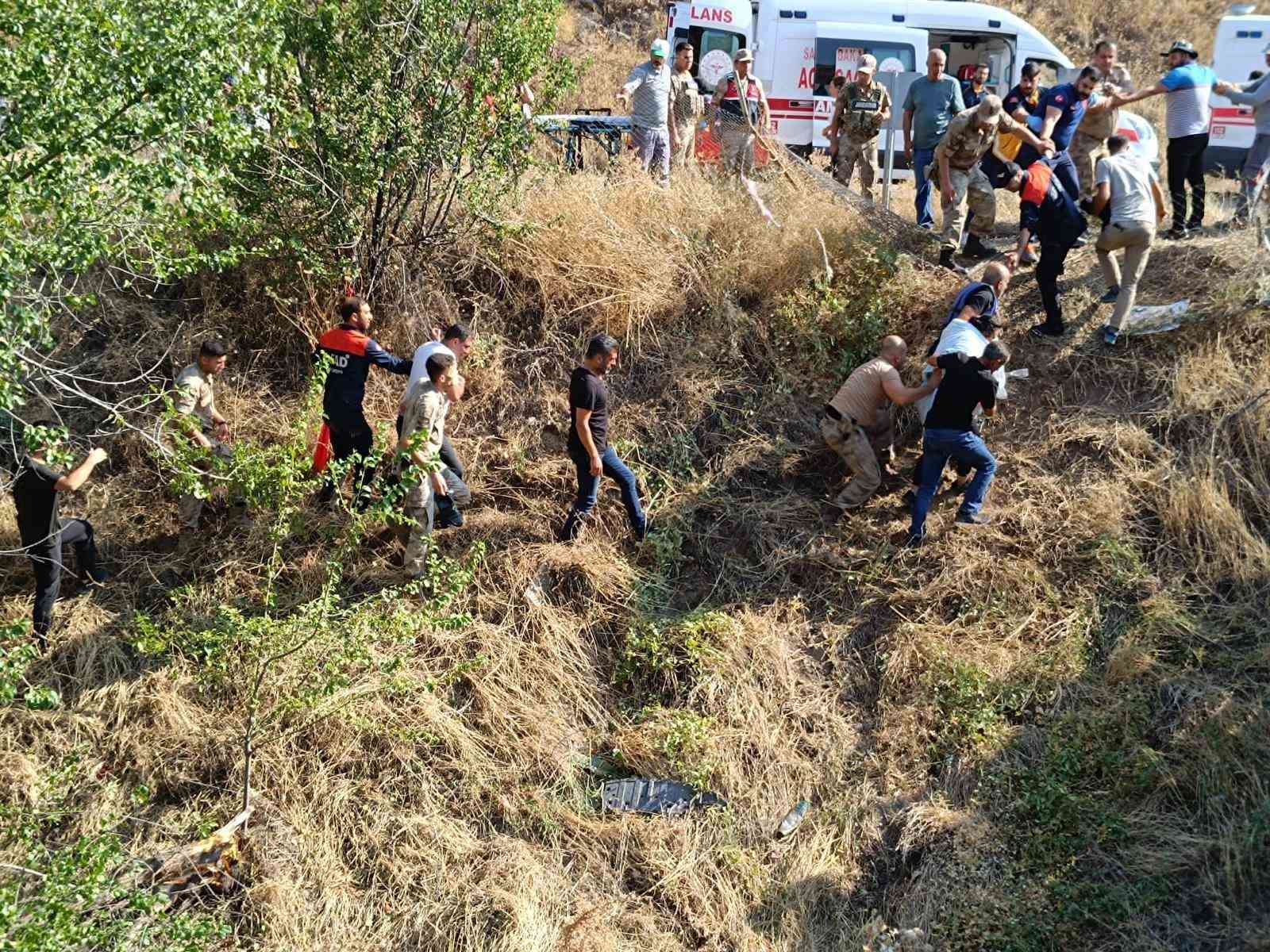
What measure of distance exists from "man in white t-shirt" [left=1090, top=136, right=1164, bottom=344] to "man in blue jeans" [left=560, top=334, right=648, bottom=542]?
3.77 metres

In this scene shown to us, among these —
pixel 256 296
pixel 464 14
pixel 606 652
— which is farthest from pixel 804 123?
pixel 606 652

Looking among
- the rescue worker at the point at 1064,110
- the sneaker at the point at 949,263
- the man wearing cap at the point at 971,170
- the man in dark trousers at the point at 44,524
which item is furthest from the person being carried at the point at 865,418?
the man in dark trousers at the point at 44,524

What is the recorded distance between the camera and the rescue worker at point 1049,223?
7957 millimetres

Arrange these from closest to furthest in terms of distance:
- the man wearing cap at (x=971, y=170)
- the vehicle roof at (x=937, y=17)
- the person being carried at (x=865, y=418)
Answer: the person being carried at (x=865, y=418) < the man wearing cap at (x=971, y=170) < the vehicle roof at (x=937, y=17)

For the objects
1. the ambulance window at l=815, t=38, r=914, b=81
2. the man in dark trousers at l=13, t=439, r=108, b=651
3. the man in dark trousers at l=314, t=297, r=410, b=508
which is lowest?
the man in dark trousers at l=13, t=439, r=108, b=651

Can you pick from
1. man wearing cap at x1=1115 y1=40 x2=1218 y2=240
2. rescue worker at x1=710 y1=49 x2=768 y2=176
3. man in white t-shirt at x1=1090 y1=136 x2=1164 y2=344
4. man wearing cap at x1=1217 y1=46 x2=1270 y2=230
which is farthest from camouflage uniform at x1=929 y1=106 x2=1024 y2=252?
man wearing cap at x1=1217 y1=46 x2=1270 y2=230

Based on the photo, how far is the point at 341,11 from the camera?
7789mm

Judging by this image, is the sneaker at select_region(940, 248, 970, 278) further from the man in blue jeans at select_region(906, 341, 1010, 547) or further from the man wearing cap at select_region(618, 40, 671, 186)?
the man wearing cap at select_region(618, 40, 671, 186)

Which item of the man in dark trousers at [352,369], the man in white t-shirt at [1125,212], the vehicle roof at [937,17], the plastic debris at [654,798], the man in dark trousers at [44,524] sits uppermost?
the vehicle roof at [937,17]

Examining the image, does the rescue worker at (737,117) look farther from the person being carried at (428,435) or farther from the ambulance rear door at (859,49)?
the person being carried at (428,435)

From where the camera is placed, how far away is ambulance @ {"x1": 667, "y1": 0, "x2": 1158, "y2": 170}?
1328 centimetres

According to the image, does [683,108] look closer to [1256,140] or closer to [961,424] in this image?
[1256,140]

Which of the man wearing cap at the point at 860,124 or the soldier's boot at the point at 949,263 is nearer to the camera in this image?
the soldier's boot at the point at 949,263

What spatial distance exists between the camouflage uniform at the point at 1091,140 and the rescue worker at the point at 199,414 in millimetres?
6848
